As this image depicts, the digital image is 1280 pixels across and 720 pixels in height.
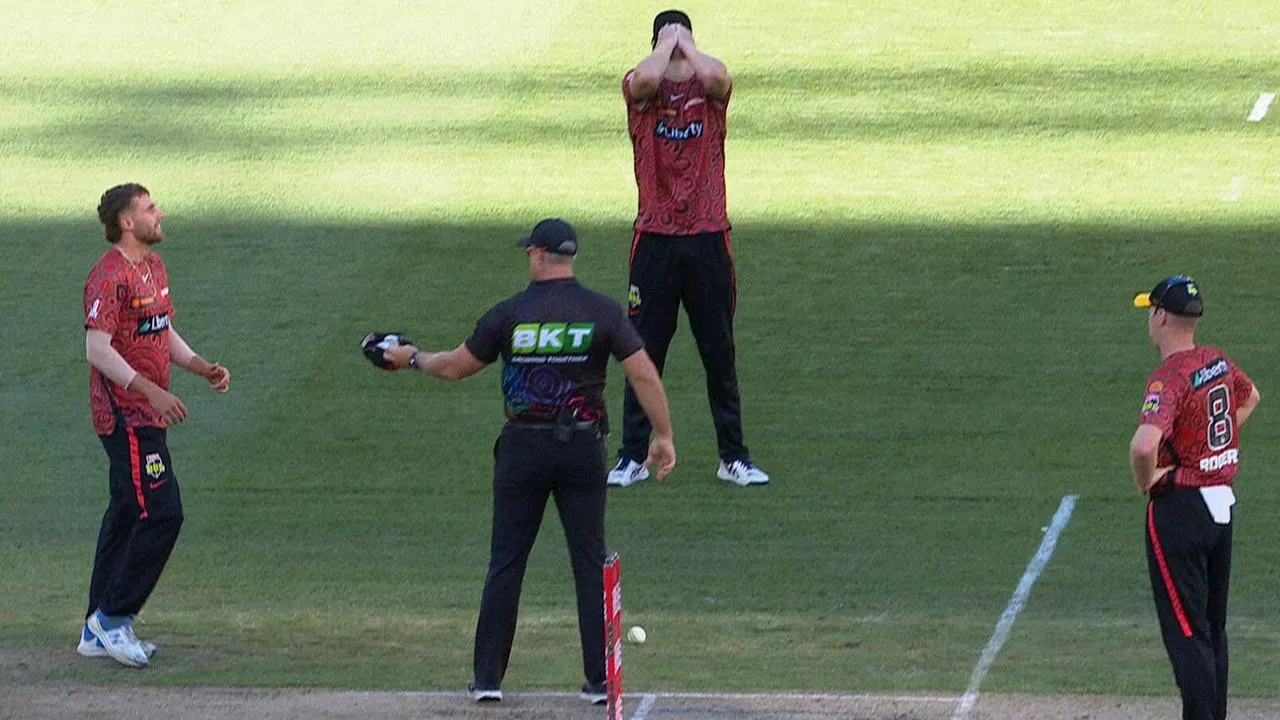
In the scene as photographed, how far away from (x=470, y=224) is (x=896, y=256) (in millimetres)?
3260

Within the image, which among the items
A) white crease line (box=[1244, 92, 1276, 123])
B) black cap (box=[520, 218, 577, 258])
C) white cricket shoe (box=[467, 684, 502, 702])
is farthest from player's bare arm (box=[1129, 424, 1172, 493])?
white crease line (box=[1244, 92, 1276, 123])

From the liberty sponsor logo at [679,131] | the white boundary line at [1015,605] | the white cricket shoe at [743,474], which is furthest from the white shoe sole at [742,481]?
the liberty sponsor logo at [679,131]

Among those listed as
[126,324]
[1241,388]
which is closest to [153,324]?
[126,324]

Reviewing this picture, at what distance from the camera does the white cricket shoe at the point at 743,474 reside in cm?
1138

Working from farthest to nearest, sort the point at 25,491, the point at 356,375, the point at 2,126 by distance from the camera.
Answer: the point at 2,126, the point at 356,375, the point at 25,491

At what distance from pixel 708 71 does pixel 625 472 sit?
227 centimetres

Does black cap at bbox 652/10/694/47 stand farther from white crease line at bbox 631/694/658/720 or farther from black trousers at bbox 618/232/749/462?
white crease line at bbox 631/694/658/720

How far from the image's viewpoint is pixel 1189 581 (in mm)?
7457

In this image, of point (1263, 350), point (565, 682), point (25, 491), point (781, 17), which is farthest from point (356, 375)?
point (781, 17)

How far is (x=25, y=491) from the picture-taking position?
11.5m

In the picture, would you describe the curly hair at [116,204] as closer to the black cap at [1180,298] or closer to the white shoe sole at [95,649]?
the white shoe sole at [95,649]

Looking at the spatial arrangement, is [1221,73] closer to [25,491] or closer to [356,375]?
[356,375]

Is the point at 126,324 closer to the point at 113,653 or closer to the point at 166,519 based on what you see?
the point at 166,519

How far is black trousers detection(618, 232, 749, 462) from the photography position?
10.8 meters
